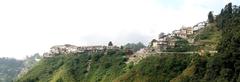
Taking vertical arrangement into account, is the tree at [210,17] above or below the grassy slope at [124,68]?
above

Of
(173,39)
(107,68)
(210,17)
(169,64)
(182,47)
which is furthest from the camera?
(210,17)

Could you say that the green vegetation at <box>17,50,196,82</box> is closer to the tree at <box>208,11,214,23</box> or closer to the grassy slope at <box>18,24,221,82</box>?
the grassy slope at <box>18,24,221,82</box>

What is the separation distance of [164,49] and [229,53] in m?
36.5

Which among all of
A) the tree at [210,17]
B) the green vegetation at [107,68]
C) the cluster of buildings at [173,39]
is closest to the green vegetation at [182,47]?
the cluster of buildings at [173,39]

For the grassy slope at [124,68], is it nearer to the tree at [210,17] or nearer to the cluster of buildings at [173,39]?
the cluster of buildings at [173,39]

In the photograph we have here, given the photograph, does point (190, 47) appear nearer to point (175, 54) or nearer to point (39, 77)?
point (175, 54)

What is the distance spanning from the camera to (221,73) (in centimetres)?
9625

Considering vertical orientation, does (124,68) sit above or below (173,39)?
below

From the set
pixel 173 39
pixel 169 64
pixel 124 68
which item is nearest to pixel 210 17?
pixel 173 39

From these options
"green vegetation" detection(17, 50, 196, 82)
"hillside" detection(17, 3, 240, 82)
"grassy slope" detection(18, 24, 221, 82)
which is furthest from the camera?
A: "green vegetation" detection(17, 50, 196, 82)

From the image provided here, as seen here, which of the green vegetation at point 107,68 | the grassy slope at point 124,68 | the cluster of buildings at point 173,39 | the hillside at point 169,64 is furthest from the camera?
the cluster of buildings at point 173,39

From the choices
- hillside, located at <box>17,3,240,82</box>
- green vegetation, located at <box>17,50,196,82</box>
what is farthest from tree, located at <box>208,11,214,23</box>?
green vegetation, located at <box>17,50,196,82</box>

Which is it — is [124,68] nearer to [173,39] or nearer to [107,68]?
[107,68]

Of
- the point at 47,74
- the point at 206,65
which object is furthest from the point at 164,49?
the point at 47,74
